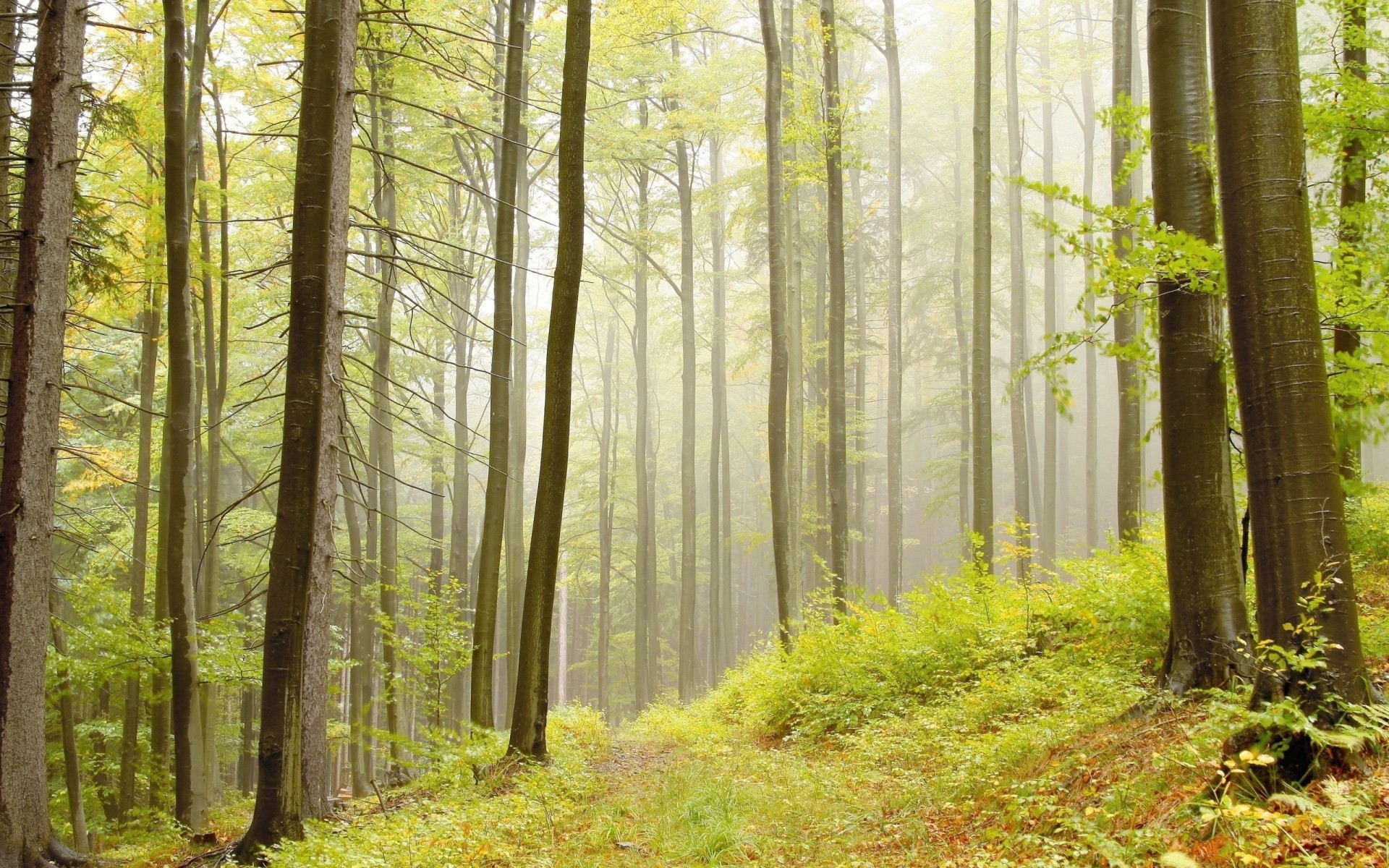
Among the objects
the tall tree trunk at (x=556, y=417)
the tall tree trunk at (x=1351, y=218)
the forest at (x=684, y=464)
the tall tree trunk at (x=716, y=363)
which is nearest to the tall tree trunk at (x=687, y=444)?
the forest at (x=684, y=464)

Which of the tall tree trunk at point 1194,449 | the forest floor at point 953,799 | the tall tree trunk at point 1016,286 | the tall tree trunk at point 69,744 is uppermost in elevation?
the tall tree trunk at point 1016,286

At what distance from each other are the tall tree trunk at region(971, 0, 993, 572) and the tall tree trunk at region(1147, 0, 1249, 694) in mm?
6820

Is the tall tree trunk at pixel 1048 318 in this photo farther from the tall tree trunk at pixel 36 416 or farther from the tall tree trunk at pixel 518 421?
the tall tree trunk at pixel 36 416

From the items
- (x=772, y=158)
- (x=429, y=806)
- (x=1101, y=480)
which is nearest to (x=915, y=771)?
(x=429, y=806)

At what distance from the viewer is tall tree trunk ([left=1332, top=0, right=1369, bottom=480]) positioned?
4594mm

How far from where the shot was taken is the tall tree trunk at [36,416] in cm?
688

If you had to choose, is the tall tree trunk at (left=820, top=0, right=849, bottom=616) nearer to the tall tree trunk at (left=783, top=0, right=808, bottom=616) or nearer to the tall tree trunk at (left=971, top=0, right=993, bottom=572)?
the tall tree trunk at (left=783, top=0, right=808, bottom=616)

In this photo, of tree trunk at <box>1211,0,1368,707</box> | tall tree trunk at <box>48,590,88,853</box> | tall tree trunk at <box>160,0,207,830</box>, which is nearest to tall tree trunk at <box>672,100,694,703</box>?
tall tree trunk at <box>160,0,207,830</box>

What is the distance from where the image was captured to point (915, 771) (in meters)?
5.89

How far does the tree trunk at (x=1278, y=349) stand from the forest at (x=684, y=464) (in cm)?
2

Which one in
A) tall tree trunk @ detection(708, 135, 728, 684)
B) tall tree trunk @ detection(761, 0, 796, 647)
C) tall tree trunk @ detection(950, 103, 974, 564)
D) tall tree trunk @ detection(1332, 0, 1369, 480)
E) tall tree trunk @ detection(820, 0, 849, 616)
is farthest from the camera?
tall tree trunk @ detection(950, 103, 974, 564)

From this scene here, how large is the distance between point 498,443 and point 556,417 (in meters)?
2.15

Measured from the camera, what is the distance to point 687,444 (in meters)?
19.9

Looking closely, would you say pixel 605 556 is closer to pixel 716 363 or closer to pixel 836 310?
pixel 716 363
